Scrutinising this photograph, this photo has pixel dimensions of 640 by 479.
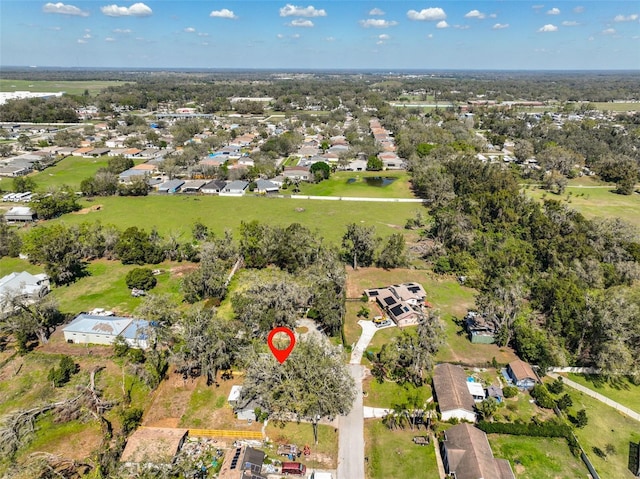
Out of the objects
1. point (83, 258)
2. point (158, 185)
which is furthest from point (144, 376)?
point (158, 185)

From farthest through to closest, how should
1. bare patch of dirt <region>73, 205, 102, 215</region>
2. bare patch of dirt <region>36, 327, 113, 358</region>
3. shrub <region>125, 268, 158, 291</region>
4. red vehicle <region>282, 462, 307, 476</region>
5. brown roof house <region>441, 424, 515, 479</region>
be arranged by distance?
1. bare patch of dirt <region>73, 205, 102, 215</region>
2. shrub <region>125, 268, 158, 291</region>
3. bare patch of dirt <region>36, 327, 113, 358</region>
4. red vehicle <region>282, 462, 307, 476</region>
5. brown roof house <region>441, 424, 515, 479</region>

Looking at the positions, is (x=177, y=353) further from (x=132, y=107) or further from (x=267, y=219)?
(x=132, y=107)

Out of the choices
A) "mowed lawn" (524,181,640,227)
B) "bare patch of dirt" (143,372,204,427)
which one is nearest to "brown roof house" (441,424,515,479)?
"bare patch of dirt" (143,372,204,427)

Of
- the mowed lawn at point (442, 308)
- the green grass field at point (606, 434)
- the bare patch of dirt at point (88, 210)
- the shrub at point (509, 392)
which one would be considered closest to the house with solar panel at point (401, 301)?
the mowed lawn at point (442, 308)

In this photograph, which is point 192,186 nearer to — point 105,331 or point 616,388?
point 105,331

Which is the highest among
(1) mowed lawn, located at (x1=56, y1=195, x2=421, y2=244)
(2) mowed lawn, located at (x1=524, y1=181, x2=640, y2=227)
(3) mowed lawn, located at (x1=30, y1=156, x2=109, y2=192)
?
(3) mowed lawn, located at (x1=30, y1=156, x2=109, y2=192)

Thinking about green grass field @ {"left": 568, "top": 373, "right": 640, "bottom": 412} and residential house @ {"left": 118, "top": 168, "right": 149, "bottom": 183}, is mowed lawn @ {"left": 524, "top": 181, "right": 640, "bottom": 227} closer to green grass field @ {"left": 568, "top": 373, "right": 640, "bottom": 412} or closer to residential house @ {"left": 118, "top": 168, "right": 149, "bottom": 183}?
green grass field @ {"left": 568, "top": 373, "right": 640, "bottom": 412}
